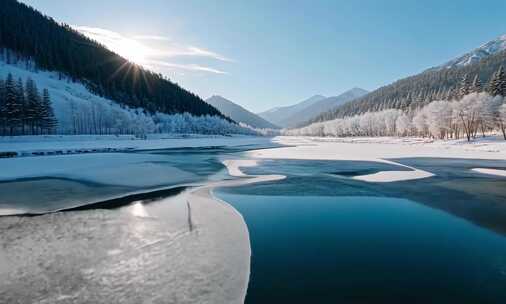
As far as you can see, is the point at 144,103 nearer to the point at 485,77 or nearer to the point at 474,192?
the point at 474,192

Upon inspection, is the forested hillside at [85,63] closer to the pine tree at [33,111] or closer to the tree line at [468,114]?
the pine tree at [33,111]

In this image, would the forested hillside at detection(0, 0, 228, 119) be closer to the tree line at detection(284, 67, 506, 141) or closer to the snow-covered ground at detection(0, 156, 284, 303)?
the tree line at detection(284, 67, 506, 141)

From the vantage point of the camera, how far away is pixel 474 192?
14.2 m

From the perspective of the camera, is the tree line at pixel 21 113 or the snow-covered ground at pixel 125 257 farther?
the tree line at pixel 21 113

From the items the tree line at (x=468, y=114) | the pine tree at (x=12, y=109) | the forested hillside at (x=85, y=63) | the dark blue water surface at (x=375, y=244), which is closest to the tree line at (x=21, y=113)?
the pine tree at (x=12, y=109)

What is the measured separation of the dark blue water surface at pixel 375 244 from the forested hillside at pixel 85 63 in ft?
445

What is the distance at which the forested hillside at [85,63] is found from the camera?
114m

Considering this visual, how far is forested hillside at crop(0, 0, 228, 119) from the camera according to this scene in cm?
11400

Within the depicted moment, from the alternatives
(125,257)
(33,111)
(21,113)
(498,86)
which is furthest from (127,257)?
(498,86)

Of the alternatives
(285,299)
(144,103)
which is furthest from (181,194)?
(144,103)

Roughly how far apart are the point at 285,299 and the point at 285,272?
108 cm

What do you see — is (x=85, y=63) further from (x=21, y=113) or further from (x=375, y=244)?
(x=375, y=244)

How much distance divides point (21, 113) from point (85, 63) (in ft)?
306

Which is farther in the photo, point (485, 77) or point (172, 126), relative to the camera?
point (485, 77)
